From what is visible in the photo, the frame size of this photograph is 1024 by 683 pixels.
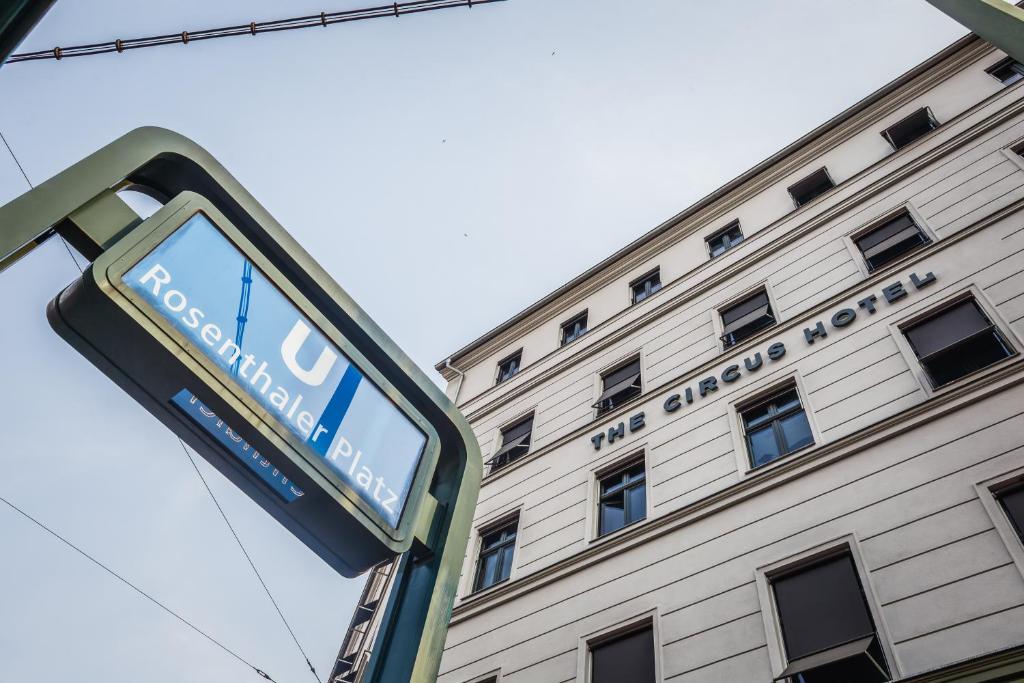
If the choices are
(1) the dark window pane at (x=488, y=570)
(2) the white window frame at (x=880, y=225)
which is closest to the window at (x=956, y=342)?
(2) the white window frame at (x=880, y=225)

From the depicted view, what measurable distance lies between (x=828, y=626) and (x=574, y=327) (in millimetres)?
13437

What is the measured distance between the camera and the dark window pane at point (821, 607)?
894 centimetres

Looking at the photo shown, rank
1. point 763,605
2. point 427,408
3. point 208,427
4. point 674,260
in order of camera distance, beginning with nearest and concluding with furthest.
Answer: point 208,427, point 427,408, point 763,605, point 674,260

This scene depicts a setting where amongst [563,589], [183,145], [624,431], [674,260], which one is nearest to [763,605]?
[563,589]

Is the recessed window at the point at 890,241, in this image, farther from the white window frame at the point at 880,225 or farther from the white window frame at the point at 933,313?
the white window frame at the point at 933,313

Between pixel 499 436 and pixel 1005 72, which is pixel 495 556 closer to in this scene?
pixel 499 436

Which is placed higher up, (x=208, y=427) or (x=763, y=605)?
(x=763, y=605)

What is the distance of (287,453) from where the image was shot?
2303mm

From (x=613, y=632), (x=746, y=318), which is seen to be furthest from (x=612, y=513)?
(x=746, y=318)

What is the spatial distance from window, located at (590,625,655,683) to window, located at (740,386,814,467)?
3.55 m

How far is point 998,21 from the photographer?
3.02 m

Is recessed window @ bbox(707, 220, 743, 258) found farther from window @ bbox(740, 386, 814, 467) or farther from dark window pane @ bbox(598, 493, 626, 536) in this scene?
dark window pane @ bbox(598, 493, 626, 536)

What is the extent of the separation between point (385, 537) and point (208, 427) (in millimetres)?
701

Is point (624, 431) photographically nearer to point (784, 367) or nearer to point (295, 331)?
point (784, 367)
